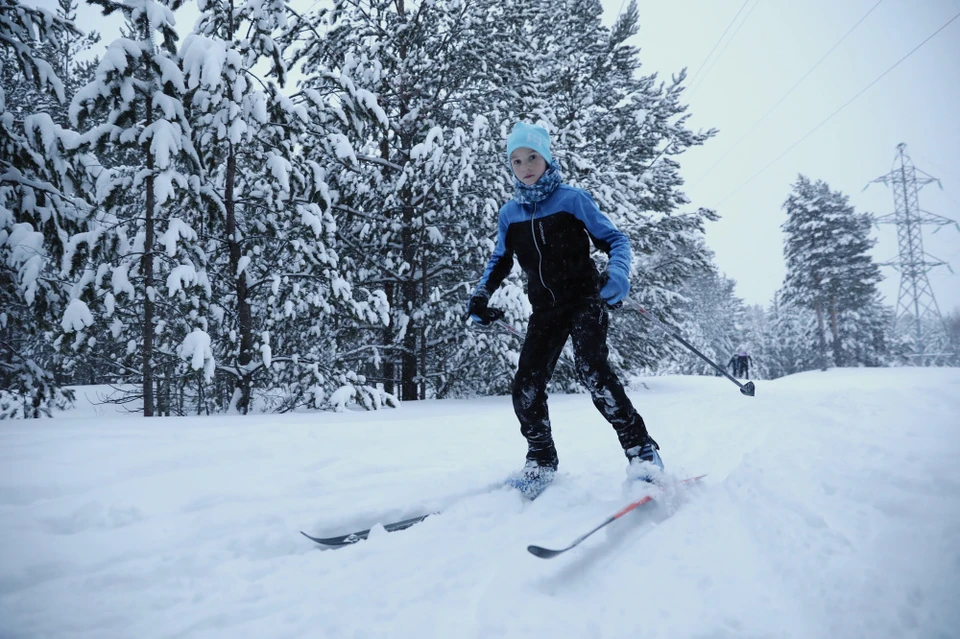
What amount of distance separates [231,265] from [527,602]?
6.39 m

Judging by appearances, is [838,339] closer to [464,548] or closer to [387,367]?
[387,367]

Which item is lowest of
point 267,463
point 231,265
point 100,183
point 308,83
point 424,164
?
point 267,463

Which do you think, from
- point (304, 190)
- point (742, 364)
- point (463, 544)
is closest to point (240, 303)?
point (304, 190)

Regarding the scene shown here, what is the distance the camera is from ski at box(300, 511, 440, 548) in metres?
2.11

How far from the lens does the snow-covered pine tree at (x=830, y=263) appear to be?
27.8 m

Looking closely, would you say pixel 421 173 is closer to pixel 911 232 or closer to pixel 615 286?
pixel 615 286

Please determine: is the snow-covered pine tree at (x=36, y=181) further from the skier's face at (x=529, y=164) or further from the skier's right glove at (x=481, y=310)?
the skier's face at (x=529, y=164)

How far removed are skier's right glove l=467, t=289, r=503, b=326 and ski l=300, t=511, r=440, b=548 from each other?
4.44ft

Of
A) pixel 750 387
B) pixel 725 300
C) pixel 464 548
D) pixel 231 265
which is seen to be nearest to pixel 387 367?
pixel 231 265

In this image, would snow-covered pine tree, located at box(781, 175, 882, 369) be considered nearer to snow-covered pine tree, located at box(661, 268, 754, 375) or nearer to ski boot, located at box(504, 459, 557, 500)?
snow-covered pine tree, located at box(661, 268, 754, 375)

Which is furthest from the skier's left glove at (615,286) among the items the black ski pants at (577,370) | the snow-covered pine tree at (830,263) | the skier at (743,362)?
the snow-covered pine tree at (830,263)

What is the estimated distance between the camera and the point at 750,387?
6191mm

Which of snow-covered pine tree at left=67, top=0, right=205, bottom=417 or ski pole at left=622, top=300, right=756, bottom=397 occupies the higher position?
snow-covered pine tree at left=67, top=0, right=205, bottom=417

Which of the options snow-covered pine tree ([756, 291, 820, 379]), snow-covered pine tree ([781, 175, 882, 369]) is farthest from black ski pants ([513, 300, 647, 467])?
snow-covered pine tree ([756, 291, 820, 379])
